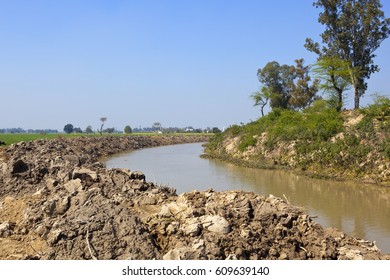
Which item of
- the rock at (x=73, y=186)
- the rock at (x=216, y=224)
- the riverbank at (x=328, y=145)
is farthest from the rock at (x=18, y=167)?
the riverbank at (x=328, y=145)

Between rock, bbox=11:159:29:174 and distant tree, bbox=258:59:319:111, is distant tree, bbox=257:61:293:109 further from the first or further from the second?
rock, bbox=11:159:29:174

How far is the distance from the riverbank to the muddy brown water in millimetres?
1425

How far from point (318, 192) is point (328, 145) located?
7019mm

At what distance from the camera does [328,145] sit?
23.5m

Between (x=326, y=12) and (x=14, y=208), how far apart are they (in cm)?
2966

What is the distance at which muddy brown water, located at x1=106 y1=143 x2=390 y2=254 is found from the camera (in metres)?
11.9

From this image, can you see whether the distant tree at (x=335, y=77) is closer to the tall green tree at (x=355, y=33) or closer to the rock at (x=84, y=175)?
the tall green tree at (x=355, y=33)

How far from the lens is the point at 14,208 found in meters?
10.8

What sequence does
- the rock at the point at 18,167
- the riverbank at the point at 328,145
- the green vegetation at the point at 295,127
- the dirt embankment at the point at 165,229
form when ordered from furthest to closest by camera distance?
the green vegetation at the point at 295,127
the riverbank at the point at 328,145
the rock at the point at 18,167
the dirt embankment at the point at 165,229

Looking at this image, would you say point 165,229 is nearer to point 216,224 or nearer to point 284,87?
point 216,224

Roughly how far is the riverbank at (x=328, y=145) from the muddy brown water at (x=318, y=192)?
142 centimetres

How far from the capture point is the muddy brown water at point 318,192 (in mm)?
11888

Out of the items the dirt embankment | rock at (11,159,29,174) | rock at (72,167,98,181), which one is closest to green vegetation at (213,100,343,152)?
rock at (72,167,98,181)
